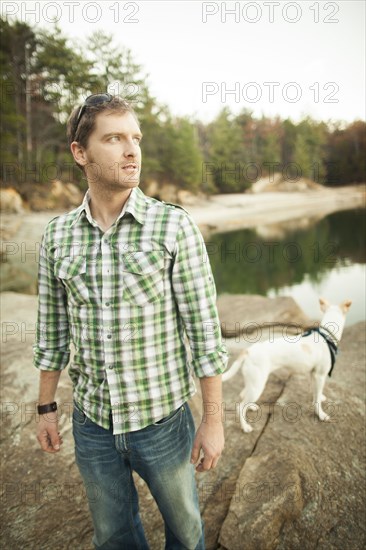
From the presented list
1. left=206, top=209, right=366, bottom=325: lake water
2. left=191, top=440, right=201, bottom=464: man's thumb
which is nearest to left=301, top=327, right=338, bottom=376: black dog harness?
left=191, top=440, right=201, bottom=464: man's thumb

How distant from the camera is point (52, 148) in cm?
2695

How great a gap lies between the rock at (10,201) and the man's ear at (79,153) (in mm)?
20537

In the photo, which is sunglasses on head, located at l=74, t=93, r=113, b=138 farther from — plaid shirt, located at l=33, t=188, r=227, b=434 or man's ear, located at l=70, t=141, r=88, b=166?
plaid shirt, located at l=33, t=188, r=227, b=434

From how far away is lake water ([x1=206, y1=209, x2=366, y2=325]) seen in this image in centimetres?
1237

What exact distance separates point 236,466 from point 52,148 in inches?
1129

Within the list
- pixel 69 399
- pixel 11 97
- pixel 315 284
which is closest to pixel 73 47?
pixel 11 97

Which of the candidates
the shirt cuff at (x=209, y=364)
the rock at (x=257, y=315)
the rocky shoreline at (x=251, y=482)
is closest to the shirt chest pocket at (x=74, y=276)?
the shirt cuff at (x=209, y=364)

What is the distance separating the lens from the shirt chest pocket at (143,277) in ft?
5.09

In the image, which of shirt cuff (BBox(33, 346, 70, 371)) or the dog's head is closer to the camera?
shirt cuff (BBox(33, 346, 70, 371))

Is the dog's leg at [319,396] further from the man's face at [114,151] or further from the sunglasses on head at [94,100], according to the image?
the sunglasses on head at [94,100]

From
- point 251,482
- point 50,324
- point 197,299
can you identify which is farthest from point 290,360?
point 50,324

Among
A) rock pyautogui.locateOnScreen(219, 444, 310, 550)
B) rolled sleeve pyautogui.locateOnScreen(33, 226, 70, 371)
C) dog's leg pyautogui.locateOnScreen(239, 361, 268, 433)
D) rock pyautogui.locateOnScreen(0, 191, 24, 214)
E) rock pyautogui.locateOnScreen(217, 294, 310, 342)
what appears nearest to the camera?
rolled sleeve pyautogui.locateOnScreen(33, 226, 70, 371)

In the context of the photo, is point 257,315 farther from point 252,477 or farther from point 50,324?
point 50,324

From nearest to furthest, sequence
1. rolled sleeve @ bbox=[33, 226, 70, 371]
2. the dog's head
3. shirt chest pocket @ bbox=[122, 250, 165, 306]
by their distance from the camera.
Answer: shirt chest pocket @ bbox=[122, 250, 165, 306]
rolled sleeve @ bbox=[33, 226, 70, 371]
the dog's head
